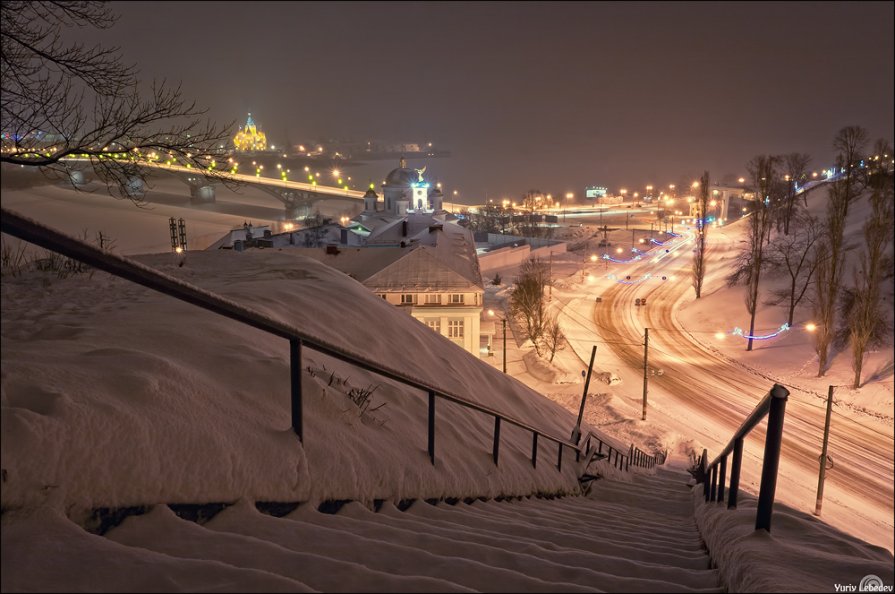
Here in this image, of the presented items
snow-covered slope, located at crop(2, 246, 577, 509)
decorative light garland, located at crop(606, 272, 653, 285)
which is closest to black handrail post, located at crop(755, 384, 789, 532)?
snow-covered slope, located at crop(2, 246, 577, 509)

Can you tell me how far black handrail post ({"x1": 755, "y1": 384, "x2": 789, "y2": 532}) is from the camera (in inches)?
115

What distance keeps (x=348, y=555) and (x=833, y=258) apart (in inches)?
1245

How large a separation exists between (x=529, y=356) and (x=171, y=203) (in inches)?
2117

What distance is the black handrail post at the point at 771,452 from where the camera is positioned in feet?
9.61

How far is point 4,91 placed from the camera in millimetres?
7613

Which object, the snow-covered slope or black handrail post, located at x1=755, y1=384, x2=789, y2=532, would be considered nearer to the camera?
the snow-covered slope

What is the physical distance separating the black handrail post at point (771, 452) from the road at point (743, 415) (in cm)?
1826

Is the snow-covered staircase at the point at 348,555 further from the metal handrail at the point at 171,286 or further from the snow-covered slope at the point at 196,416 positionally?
the metal handrail at the point at 171,286

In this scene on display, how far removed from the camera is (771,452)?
305 centimetres

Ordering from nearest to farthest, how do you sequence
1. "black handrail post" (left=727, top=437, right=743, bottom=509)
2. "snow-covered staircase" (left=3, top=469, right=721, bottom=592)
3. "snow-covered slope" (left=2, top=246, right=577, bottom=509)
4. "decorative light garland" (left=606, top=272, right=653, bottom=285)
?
"snow-covered staircase" (left=3, top=469, right=721, bottom=592), "snow-covered slope" (left=2, top=246, right=577, bottom=509), "black handrail post" (left=727, top=437, right=743, bottom=509), "decorative light garland" (left=606, top=272, right=653, bottom=285)

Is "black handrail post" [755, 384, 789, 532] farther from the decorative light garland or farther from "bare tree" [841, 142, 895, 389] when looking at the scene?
the decorative light garland

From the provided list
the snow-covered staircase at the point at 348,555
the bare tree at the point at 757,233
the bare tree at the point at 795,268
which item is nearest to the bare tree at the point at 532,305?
the bare tree at the point at 757,233

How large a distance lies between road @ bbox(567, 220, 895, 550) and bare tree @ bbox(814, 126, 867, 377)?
10.4 feet

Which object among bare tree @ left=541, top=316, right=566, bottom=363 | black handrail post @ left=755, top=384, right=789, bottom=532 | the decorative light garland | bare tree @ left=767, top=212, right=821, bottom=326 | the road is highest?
black handrail post @ left=755, top=384, right=789, bottom=532
